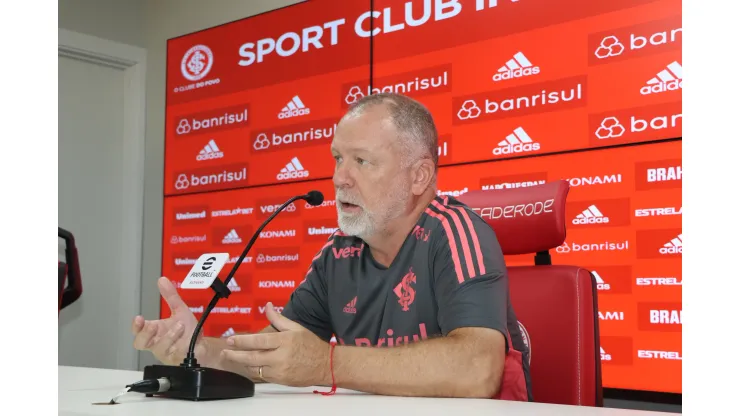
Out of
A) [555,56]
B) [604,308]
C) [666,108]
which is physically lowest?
[604,308]

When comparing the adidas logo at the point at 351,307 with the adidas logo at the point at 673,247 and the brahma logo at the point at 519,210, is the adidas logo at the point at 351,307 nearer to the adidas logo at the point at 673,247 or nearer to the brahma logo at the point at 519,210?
the brahma logo at the point at 519,210

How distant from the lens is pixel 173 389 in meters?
1.03

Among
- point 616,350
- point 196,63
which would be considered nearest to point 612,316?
point 616,350

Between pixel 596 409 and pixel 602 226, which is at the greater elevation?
pixel 602 226

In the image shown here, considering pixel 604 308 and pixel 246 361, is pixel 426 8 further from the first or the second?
pixel 246 361

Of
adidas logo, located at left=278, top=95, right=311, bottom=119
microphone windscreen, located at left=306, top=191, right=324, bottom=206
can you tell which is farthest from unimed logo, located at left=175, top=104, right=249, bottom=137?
microphone windscreen, located at left=306, top=191, right=324, bottom=206

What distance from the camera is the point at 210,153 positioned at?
12.5 ft

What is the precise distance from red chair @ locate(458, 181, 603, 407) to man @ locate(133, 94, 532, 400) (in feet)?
0.27

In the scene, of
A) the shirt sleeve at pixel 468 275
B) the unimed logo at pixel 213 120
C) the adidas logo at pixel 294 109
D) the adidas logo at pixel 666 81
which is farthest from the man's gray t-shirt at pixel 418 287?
the unimed logo at pixel 213 120

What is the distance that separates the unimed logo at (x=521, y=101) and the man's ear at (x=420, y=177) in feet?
3.70

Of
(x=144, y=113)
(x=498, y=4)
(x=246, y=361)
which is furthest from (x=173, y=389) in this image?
(x=144, y=113)

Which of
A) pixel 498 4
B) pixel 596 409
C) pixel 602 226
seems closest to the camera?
pixel 596 409

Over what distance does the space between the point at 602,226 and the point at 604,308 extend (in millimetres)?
273

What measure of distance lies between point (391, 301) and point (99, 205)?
315cm
